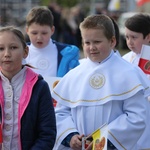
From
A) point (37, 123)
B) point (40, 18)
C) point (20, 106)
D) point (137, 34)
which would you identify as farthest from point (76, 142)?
point (40, 18)

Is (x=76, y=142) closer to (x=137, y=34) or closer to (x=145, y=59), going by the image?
(x=145, y=59)

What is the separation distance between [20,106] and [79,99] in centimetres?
72

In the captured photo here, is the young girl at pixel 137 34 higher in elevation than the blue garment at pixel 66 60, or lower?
higher

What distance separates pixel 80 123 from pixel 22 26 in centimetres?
2177

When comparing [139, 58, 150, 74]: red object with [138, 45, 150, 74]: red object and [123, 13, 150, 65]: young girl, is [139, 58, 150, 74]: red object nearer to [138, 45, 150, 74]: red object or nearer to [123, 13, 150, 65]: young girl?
[138, 45, 150, 74]: red object

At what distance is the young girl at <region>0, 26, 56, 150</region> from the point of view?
4.29m

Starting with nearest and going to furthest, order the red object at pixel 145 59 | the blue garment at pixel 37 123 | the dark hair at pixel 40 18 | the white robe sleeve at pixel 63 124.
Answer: the blue garment at pixel 37 123 < the white robe sleeve at pixel 63 124 < the red object at pixel 145 59 < the dark hair at pixel 40 18

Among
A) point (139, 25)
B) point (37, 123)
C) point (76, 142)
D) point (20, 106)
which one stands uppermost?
point (139, 25)

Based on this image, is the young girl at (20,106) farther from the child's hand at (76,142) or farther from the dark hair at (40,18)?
the dark hair at (40,18)

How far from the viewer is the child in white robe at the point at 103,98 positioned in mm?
4777

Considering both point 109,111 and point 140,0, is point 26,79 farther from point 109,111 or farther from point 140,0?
point 140,0

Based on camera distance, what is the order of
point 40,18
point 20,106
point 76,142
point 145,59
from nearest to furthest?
point 20,106, point 76,142, point 145,59, point 40,18

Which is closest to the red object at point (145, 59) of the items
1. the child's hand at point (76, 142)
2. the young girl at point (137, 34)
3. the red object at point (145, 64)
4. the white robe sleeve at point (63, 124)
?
the red object at point (145, 64)

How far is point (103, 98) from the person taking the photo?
483 centimetres
